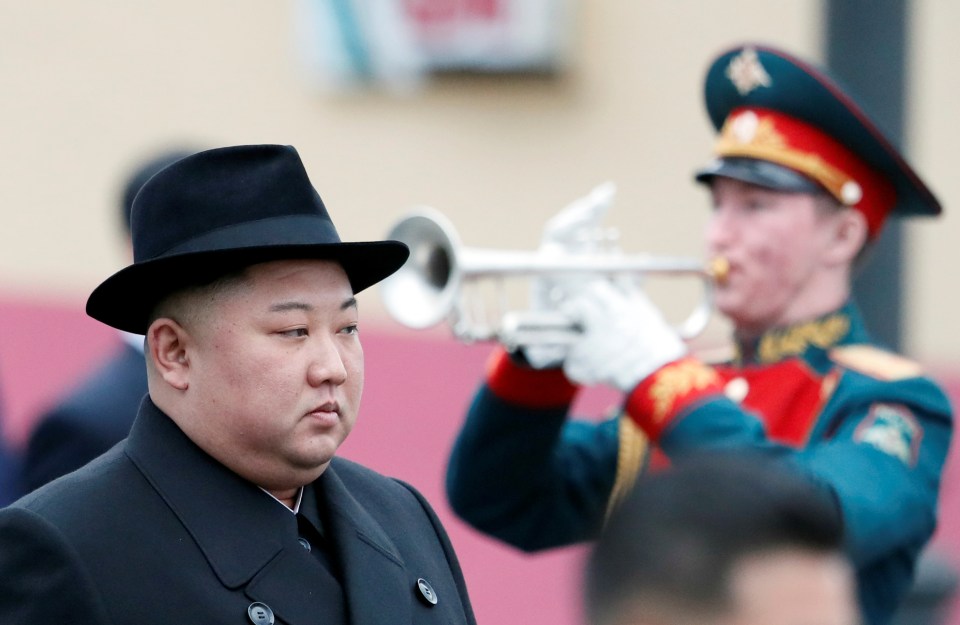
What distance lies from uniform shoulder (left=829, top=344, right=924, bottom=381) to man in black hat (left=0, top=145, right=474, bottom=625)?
4.81ft

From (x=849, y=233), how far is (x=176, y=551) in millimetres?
1978

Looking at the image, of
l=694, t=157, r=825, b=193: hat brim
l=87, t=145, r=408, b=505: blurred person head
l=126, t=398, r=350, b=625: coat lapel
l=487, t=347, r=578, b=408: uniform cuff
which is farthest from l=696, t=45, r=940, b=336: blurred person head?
l=126, t=398, r=350, b=625: coat lapel

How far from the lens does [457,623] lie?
2682 millimetres

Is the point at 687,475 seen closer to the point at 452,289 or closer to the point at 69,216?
the point at 452,289

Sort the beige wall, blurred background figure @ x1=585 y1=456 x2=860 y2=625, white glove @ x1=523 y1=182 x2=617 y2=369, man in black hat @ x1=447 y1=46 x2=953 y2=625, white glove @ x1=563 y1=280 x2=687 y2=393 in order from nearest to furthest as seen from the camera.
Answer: blurred background figure @ x1=585 y1=456 x2=860 y2=625, man in black hat @ x1=447 y1=46 x2=953 y2=625, white glove @ x1=563 y1=280 x2=687 y2=393, white glove @ x1=523 y1=182 x2=617 y2=369, the beige wall

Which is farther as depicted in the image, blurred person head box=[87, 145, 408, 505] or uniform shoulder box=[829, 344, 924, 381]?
uniform shoulder box=[829, 344, 924, 381]

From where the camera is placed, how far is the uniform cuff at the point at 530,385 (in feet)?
12.6

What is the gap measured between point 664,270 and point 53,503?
1.93 metres

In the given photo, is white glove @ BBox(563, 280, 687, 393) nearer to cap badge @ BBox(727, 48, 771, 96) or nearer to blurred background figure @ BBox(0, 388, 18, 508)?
cap badge @ BBox(727, 48, 771, 96)

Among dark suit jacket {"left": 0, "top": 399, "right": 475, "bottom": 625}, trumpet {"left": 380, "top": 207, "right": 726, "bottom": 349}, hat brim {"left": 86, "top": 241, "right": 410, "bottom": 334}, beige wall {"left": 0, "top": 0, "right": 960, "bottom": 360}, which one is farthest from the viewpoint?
beige wall {"left": 0, "top": 0, "right": 960, "bottom": 360}

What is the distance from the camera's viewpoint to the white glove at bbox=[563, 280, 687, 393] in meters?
3.72

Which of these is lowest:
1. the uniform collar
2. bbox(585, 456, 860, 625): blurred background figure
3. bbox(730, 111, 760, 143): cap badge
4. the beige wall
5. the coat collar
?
the beige wall

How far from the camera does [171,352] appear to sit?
248 centimetres

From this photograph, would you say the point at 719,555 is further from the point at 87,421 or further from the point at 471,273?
the point at 87,421
